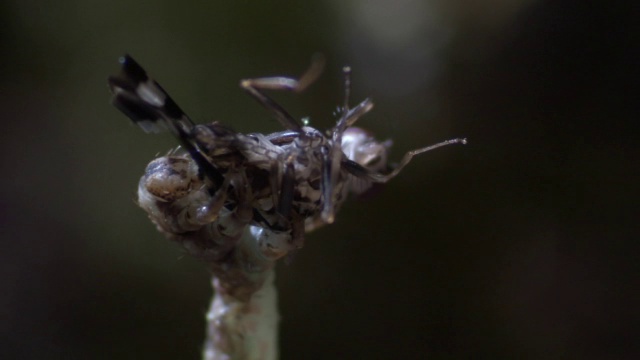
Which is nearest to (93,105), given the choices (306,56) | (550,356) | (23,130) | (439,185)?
(23,130)

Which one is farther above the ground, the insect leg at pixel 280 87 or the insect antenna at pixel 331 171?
the insect leg at pixel 280 87

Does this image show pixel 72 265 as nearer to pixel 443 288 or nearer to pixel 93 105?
pixel 93 105

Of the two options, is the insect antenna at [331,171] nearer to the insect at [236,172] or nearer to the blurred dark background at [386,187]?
the insect at [236,172]

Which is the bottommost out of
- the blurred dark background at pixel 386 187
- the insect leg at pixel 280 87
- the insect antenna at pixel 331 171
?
the blurred dark background at pixel 386 187

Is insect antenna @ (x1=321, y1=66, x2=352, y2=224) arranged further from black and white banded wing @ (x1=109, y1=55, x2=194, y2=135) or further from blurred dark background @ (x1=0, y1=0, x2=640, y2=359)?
blurred dark background @ (x1=0, y1=0, x2=640, y2=359)

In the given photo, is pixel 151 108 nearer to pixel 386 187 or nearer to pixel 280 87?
pixel 280 87

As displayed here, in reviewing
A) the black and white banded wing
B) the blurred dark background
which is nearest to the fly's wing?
the black and white banded wing

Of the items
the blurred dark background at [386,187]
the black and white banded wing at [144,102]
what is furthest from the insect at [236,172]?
the blurred dark background at [386,187]
